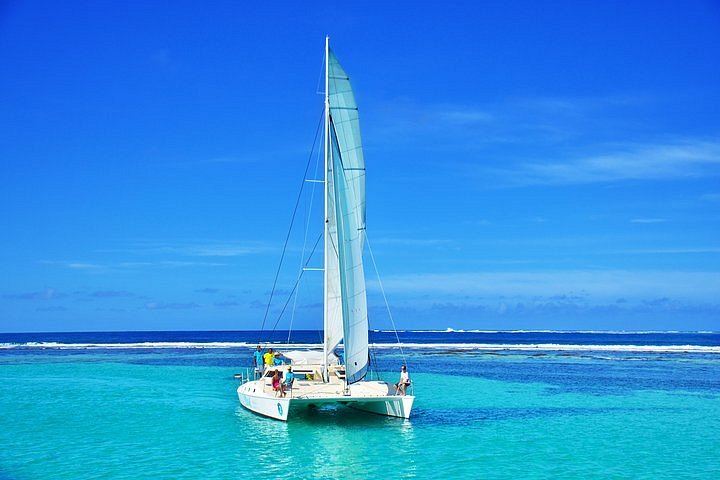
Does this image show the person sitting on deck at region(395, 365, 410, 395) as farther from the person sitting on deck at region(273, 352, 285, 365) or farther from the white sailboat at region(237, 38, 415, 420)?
the person sitting on deck at region(273, 352, 285, 365)

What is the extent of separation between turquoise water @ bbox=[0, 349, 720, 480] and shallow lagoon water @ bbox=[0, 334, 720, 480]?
0.16ft

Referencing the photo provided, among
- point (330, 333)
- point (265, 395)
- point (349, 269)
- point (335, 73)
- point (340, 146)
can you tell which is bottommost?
point (265, 395)

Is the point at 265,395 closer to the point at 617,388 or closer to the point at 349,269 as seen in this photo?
the point at 349,269

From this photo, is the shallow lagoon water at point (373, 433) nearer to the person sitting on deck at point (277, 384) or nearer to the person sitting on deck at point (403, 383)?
the person sitting on deck at point (403, 383)

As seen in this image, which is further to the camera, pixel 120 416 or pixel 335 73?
pixel 120 416

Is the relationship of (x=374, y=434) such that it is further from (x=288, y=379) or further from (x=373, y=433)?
(x=288, y=379)

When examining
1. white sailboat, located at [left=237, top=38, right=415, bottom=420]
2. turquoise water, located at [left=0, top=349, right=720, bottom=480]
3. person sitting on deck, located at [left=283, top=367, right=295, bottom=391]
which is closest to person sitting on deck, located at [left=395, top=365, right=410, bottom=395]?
white sailboat, located at [left=237, top=38, right=415, bottom=420]

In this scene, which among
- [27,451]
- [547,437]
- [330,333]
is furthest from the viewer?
[330,333]

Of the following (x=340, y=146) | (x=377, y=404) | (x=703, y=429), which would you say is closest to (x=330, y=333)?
(x=377, y=404)

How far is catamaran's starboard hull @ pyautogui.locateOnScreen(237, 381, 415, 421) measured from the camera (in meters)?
21.5

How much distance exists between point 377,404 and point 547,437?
5668 mm

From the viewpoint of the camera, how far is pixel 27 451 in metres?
19.1

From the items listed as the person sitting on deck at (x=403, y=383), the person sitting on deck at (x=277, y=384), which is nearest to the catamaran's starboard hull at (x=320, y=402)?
the person sitting on deck at (x=277, y=384)

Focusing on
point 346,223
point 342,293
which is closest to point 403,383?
point 342,293
